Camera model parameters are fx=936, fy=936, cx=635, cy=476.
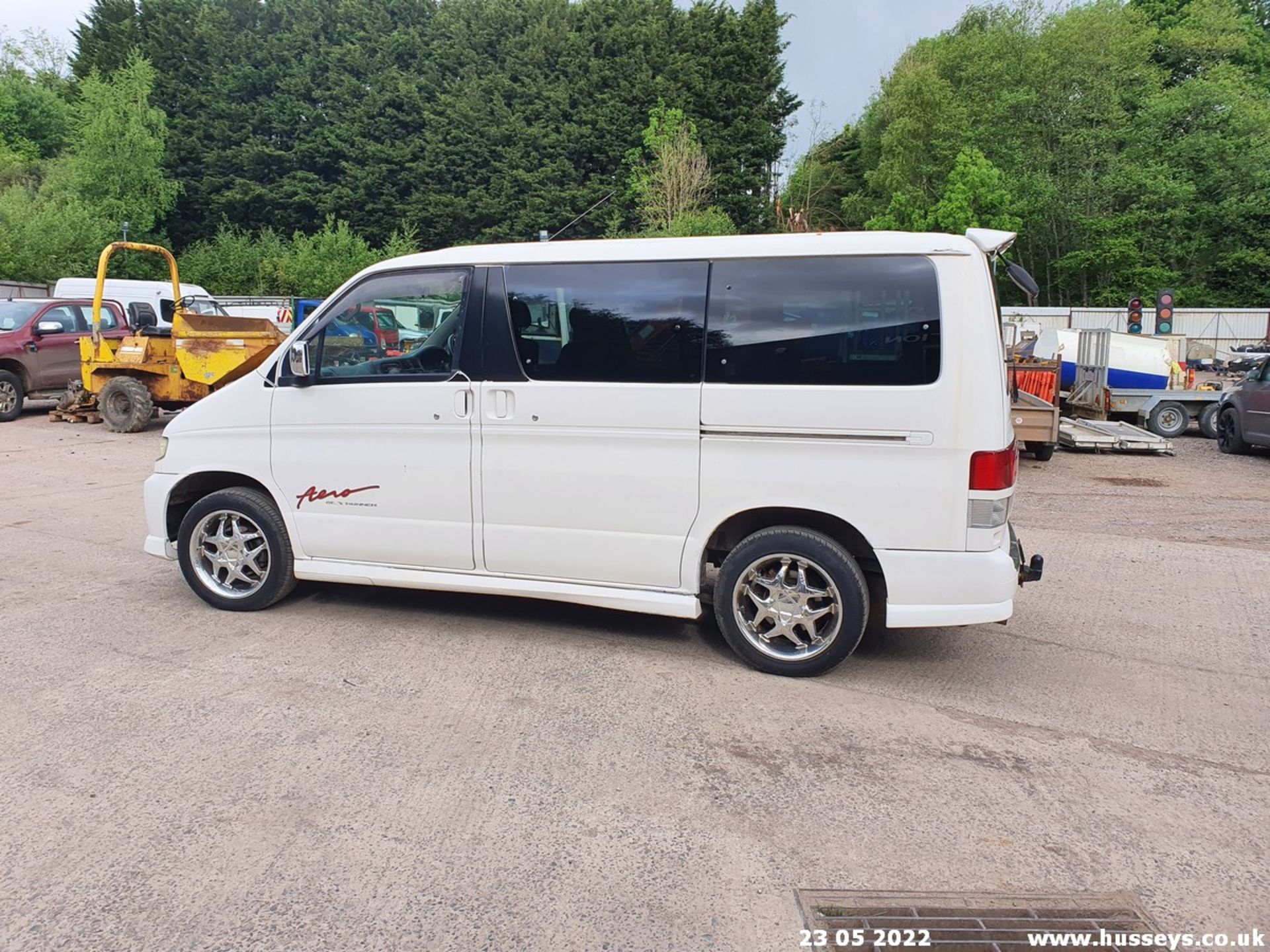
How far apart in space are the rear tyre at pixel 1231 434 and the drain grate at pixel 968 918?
48.2ft

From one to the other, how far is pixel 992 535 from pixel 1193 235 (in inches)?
1723

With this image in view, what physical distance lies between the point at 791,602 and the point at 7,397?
1654 cm

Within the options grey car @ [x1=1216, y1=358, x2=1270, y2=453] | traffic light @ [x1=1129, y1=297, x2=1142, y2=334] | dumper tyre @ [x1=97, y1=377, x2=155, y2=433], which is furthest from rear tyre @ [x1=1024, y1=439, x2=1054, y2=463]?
dumper tyre @ [x1=97, y1=377, x2=155, y2=433]

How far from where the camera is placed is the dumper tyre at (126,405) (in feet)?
49.5

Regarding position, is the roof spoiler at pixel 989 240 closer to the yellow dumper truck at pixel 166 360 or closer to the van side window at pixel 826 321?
the van side window at pixel 826 321

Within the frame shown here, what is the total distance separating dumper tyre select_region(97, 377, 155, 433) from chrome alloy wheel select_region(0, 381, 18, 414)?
2226mm

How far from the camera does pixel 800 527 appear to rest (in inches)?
192

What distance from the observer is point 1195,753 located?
4.11 metres

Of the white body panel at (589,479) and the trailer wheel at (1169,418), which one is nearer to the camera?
the white body panel at (589,479)

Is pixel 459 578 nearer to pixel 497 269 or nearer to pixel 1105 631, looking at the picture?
pixel 497 269

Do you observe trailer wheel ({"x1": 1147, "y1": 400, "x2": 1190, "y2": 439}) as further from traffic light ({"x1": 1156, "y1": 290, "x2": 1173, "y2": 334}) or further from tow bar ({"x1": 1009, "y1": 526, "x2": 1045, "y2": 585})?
tow bar ({"x1": 1009, "y1": 526, "x2": 1045, "y2": 585})

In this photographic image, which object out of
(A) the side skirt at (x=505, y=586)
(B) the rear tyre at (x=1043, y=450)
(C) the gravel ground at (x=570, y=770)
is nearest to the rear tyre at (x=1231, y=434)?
(B) the rear tyre at (x=1043, y=450)

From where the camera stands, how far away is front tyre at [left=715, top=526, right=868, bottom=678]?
4.71 meters

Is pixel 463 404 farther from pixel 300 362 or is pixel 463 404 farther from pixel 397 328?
pixel 300 362
